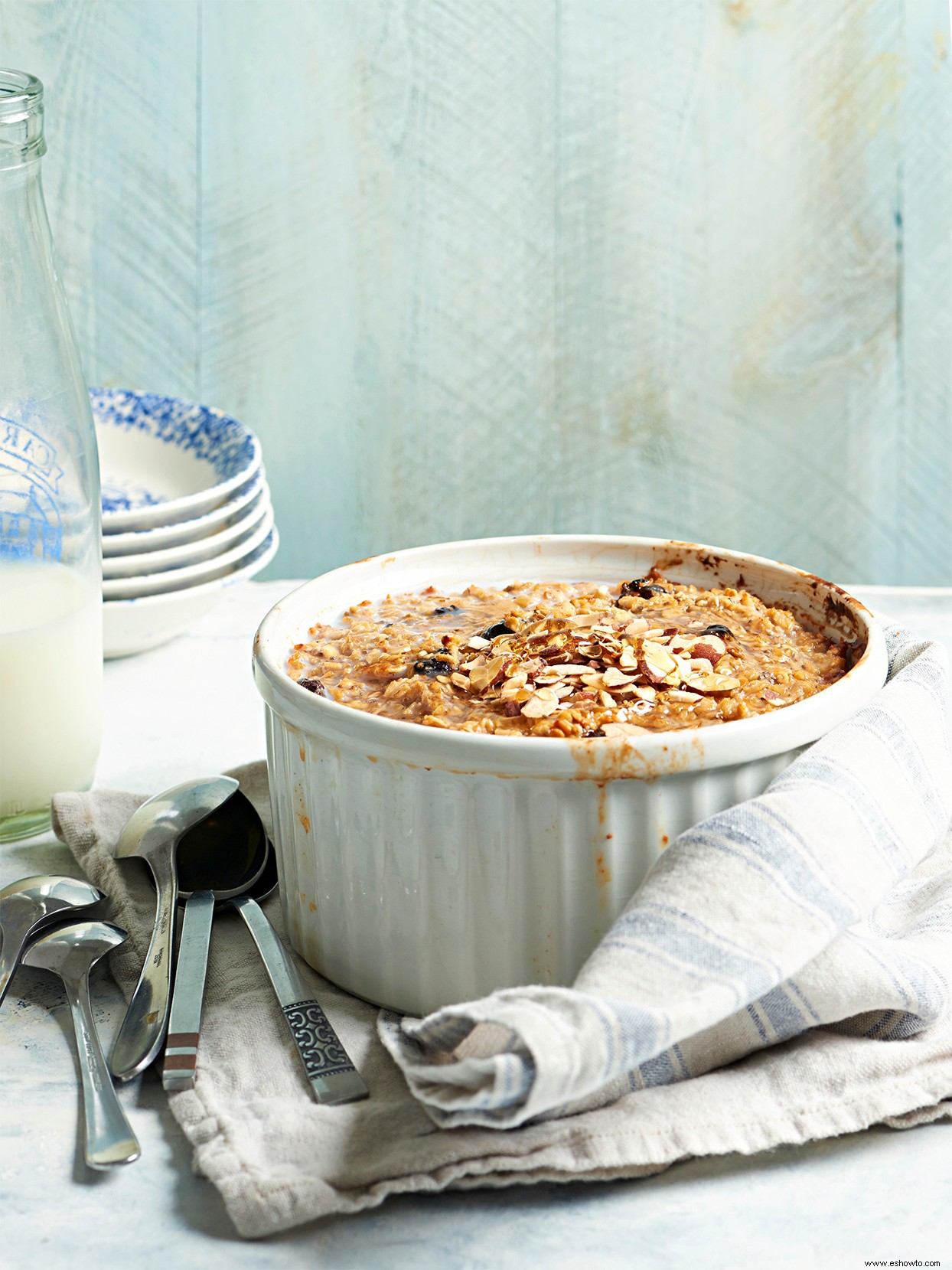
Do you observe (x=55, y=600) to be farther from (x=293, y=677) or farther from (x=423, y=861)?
(x=423, y=861)

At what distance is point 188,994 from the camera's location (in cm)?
89

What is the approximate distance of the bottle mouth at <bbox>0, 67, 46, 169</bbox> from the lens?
1017 mm

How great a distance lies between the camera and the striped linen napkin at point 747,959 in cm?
66

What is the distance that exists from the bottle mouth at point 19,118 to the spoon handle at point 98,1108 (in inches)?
26.1

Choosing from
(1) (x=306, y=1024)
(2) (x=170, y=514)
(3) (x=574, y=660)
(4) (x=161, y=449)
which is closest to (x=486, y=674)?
(3) (x=574, y=660)

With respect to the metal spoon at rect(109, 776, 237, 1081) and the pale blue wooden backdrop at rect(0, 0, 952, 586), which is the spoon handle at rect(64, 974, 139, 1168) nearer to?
the metal spoon at rect(109, 776, 237, 1081)

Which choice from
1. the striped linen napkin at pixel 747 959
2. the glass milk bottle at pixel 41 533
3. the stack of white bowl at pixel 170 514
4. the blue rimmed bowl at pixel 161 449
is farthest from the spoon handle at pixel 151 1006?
the blue rimmed bowl at pixel 161 449

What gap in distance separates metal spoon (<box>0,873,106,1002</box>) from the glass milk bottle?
188 mm

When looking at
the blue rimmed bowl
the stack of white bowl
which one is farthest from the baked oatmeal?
the blue rimmed bowl

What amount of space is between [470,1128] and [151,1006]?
10.5 inches

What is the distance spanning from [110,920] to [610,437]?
5.56 feet

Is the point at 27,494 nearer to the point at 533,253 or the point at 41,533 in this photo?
the point at 41,533

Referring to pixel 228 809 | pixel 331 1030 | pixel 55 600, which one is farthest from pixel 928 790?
pixel 55 600

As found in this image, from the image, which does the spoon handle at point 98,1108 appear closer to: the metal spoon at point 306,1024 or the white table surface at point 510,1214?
the white table surface at point 510,1214
